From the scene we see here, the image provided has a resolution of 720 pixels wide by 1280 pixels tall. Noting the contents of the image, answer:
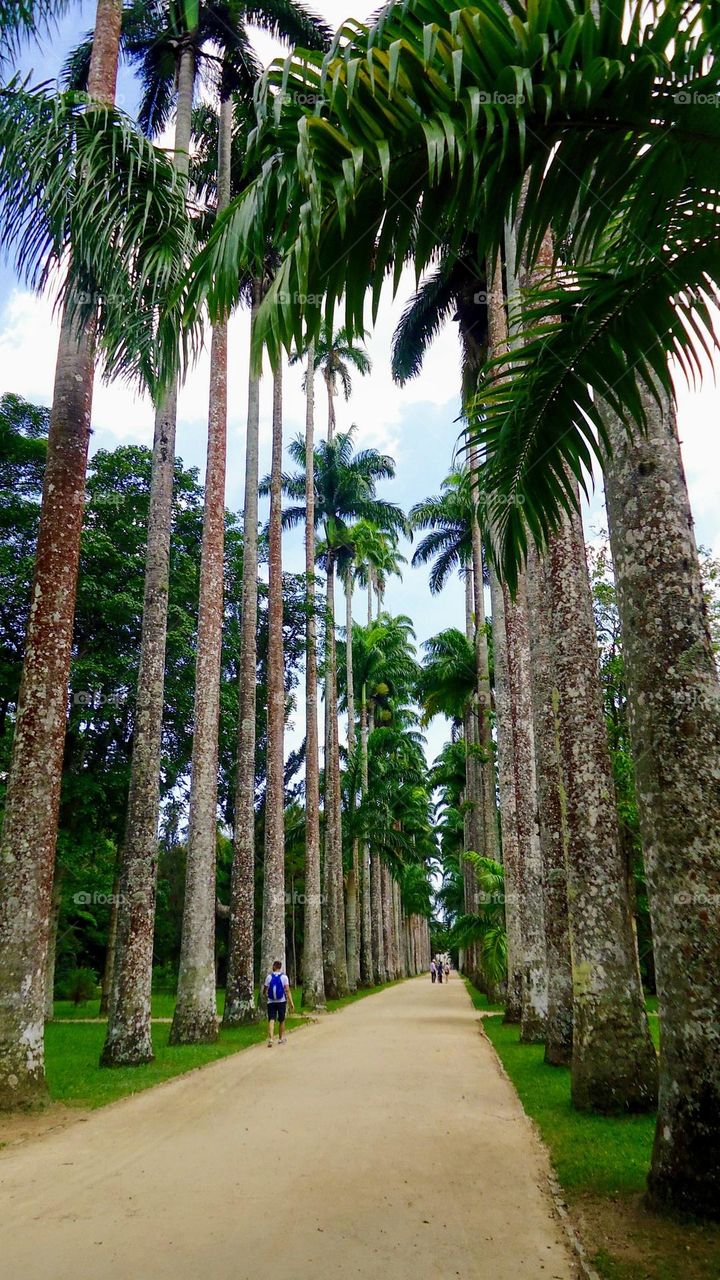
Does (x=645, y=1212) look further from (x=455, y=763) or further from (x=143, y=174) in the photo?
(x=455, y=763)

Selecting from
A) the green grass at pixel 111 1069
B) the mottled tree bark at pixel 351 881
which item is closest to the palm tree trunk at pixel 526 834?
the green grass at pixel 111 1069

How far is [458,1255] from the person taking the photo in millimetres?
4305

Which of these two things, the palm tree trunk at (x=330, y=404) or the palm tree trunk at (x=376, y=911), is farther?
the palm tree trunk at (x=376, y=911)

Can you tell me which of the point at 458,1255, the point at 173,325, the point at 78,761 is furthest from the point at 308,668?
the point at 458,1255

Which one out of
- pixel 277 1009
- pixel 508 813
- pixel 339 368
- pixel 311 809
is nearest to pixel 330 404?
pixel 339 368

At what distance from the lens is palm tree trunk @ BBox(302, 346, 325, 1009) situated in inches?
930

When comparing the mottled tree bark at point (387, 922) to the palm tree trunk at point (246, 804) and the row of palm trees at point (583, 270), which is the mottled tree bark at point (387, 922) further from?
the row of palm trees at point (583, 270)

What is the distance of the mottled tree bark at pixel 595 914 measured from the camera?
24.2ft

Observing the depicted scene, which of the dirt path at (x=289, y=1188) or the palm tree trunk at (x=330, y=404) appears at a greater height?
the palm tree trunk at (x=330, y=404)

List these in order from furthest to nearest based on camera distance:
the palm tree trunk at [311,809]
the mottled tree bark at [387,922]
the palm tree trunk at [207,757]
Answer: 1. the mottled tree bark at [387,922]
2. the palm tree trunk at [311,809]
3. the palm tree trunk at [207,757]

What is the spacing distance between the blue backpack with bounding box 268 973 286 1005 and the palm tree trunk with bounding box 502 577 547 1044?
4.56 m

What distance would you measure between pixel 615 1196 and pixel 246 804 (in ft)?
46.9

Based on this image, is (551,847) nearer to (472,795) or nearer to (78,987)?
(78,987)

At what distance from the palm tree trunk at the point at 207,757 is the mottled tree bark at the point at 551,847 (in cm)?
666
